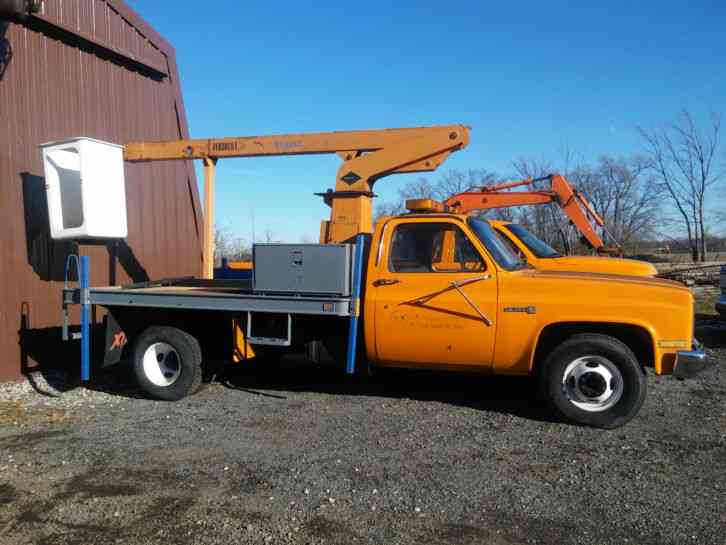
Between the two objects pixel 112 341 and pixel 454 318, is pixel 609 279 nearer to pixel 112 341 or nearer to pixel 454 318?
pixel 454 318

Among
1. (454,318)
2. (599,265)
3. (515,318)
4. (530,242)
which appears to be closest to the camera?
(515,318)

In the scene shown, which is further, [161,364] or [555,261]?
[555,261]

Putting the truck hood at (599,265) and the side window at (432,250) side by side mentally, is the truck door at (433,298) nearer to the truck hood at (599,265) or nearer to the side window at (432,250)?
the side window at (432,250)

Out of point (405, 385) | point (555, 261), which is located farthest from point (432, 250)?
point (555, 261)

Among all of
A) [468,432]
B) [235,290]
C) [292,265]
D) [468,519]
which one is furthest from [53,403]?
[468,519]

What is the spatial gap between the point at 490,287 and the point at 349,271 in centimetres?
143

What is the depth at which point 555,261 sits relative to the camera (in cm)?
936

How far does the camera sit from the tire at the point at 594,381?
18.5 feet

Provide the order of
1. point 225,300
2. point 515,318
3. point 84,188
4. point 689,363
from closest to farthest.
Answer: point 689,363
point 515,318
point 225,300
point 84,188

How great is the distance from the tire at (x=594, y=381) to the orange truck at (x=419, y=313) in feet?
0.04

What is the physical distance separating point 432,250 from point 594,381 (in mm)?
1992

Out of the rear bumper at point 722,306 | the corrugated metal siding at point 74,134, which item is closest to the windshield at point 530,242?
the rear bumper at point 722,306

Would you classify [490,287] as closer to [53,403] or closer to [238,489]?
[238,489]

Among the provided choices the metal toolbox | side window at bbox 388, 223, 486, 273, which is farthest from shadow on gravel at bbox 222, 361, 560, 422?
side window at bbox 388, 223, 486, 273
